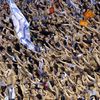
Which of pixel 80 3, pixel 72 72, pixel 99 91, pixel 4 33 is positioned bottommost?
pixel 99 91

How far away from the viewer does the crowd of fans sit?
8.05 meters

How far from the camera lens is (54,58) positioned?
904cm

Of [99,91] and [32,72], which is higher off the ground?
[32,72]

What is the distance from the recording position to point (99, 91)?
7.77 metres

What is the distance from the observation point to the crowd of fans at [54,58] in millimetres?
8047

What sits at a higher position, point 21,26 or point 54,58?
point 21,26

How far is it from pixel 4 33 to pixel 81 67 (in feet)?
9.68

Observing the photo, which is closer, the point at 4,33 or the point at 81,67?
the point at 81,67

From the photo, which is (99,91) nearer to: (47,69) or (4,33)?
(47,69)

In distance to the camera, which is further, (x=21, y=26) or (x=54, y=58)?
(x=21, y=26)

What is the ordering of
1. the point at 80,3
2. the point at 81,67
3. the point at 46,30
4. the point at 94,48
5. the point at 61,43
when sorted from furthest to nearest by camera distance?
the point at 80,3 → the point at 46,30 → the point at 61,43 → the point at 94,48 → the point at 81,67

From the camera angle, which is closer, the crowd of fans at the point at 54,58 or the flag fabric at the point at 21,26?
the crowd of fans at the point at 54,58

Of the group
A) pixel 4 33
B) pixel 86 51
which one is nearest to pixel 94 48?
pixel 86 51

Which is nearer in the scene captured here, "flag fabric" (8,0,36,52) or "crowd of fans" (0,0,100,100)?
"crowd of fans" (0,0,100,100)
